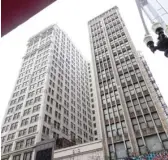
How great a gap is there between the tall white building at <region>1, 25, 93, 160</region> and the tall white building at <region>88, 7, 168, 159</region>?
15.1 meters

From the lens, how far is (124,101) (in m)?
34.4

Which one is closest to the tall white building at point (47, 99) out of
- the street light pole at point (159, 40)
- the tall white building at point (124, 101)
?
the tall white building at point (124, 101)

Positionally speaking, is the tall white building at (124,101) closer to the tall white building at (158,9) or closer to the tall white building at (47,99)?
the tall white building at (47,99)

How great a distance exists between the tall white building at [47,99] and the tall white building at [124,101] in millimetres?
15114

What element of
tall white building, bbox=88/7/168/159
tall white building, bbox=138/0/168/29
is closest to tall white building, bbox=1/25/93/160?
tall white building, bbox=88/7/168/159

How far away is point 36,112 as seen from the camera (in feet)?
147

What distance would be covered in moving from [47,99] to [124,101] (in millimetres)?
21939

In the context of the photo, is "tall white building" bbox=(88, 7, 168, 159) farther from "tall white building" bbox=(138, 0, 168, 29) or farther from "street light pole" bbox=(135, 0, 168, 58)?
"street light pole" bbox=(135, 0, 168, 58)

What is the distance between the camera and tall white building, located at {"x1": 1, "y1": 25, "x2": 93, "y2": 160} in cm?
4216

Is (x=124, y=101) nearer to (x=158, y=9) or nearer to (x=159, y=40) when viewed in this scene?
(x=158, y=9)

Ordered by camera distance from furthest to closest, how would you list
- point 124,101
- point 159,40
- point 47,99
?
point 47,99 < point 124,101 < point 159,40

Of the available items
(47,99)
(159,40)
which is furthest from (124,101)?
(159,40)

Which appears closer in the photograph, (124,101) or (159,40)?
(159,40)

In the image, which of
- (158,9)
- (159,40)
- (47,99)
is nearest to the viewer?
(159,40)
